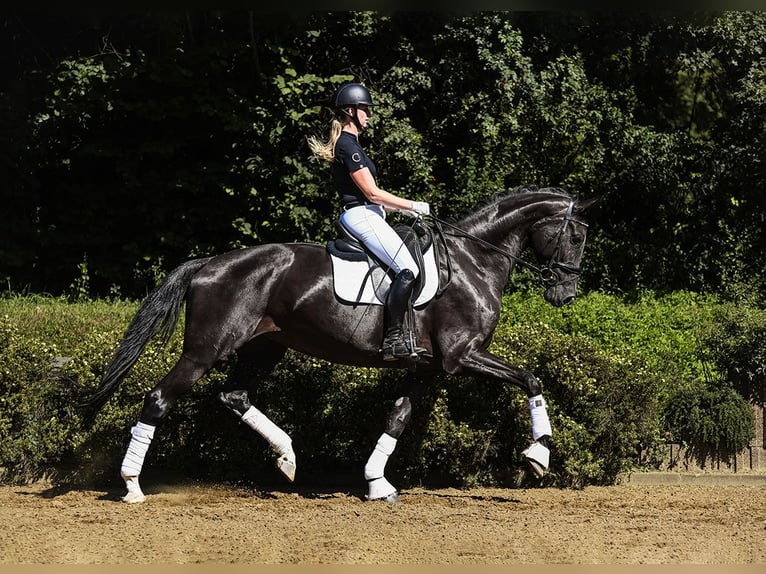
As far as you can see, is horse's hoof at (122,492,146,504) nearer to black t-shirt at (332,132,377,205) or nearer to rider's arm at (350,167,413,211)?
black t-shirt at (332,132,377,205)

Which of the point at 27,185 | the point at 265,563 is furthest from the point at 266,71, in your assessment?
the point at 265,563

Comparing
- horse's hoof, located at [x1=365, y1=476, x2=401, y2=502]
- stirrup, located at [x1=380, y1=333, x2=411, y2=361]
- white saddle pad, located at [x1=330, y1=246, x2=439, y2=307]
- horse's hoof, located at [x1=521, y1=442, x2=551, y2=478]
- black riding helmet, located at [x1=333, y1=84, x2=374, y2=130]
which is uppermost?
black riding helmet, located at [x1=333, y1=84, x2=374, y2=130]

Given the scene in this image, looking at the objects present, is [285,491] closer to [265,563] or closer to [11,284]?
[265,563]

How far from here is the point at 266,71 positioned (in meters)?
16.4

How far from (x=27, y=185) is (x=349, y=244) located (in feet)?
34.8

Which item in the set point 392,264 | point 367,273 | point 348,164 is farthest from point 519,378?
point 348,164

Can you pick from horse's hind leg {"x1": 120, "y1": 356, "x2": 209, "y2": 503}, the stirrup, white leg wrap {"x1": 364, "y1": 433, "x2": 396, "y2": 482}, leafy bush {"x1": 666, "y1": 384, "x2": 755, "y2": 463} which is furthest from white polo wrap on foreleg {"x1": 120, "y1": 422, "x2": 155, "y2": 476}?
leafy bush {"x1": 666, "y1": 384, "x2": 755, "y2": 463}

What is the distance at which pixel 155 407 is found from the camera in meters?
8.18

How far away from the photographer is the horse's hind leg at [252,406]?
27.8ft

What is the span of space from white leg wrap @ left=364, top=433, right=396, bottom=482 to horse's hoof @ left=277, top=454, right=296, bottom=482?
1.93ft

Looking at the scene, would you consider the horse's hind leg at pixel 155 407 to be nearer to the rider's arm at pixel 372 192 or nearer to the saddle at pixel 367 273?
the saddle at pixel 367 273

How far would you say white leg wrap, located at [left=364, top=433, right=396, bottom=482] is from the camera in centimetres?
843

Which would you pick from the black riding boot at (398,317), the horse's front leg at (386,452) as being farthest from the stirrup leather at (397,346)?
the horse's front leg at (386,452)

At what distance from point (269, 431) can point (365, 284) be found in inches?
56.5
